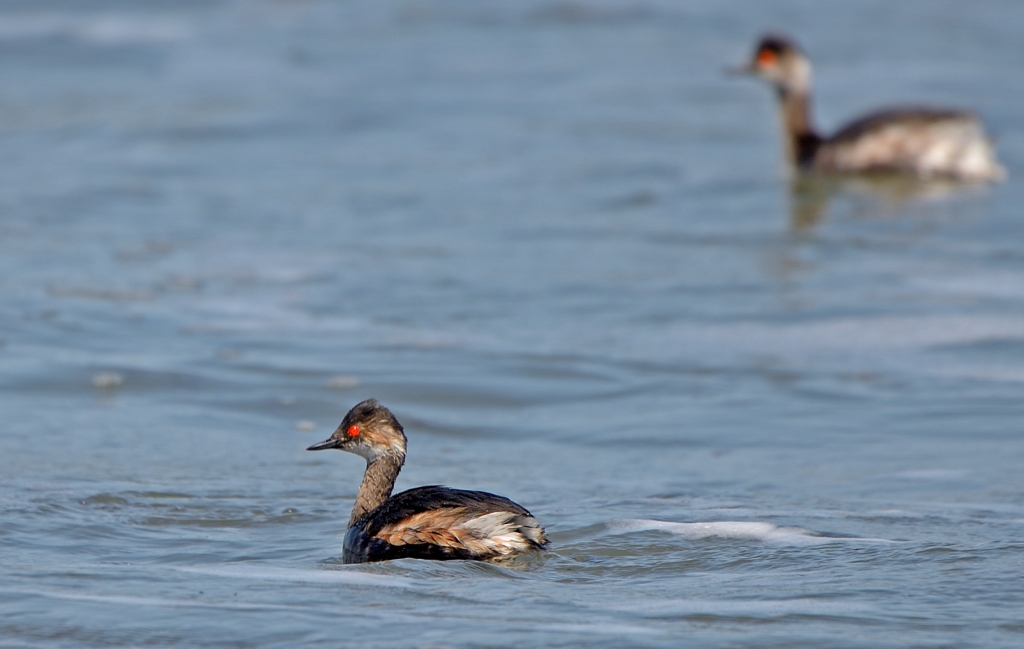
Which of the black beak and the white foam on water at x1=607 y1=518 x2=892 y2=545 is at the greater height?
the black beak

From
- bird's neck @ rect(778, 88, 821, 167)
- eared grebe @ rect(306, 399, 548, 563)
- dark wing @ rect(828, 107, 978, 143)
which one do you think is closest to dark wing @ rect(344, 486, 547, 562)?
eared grebe @ rect(306, 399, 548, 563)

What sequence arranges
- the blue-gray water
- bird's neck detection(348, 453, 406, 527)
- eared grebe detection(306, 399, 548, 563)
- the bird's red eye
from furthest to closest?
1. the bird's red eye
2. bird's neck detection(348, 453, 406, 527)
3. eared grebe detection(306, 399, 548, 563)
4. the blue-gray water

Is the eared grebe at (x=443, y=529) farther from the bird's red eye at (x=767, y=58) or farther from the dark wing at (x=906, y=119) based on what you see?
the bird's red eye at (x=767, y=58)

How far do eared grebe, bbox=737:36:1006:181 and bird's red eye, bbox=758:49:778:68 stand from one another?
0.99 metres

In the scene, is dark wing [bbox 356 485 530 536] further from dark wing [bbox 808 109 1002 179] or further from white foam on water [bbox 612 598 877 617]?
dark wing [bbox 808 109 1002 179]

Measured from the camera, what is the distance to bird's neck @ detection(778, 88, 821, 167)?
52.1 feet

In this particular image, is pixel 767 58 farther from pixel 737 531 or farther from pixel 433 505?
pixel 433 505

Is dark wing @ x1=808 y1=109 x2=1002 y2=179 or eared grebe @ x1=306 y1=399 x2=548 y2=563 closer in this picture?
eared grebe @ x1=306 y1=399 x2=548 y2=563

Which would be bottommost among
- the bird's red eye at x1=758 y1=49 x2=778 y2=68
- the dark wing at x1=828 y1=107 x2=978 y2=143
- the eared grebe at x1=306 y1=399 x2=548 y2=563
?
the eared grebe at x1=306 y1=399 x2=548 y2=563

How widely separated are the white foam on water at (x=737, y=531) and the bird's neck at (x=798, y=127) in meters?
9.82

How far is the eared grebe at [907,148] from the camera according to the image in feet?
50.0

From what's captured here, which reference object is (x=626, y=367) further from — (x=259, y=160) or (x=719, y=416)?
(x=259, y=160)

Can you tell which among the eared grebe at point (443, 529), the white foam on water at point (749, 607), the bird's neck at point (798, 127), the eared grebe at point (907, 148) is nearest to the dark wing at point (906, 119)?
the eared grebe at point (907, 148)

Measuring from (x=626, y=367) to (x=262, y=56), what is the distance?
529 inches
